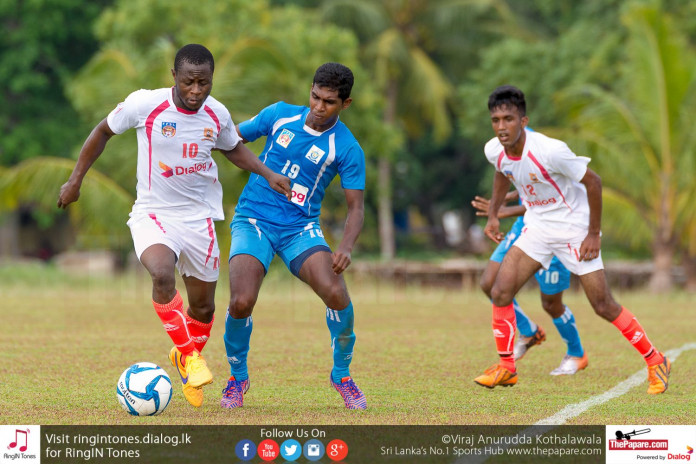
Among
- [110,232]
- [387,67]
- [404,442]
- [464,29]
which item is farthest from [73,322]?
[464,29]

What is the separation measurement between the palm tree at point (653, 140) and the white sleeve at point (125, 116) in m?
15.7

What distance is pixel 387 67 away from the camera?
106 ft

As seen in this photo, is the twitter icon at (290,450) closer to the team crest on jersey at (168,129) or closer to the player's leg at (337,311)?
the player's leg at (337,311)

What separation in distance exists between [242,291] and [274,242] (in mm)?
482

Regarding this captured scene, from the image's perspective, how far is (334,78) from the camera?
6809 mm

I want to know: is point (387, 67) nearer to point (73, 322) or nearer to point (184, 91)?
point (73, 322)

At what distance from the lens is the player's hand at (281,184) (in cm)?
683

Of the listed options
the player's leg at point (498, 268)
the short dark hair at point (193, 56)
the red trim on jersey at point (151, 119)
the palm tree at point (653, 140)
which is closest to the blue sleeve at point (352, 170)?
the short dark hair at point (193, 56)

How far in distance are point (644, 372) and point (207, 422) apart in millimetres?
4571

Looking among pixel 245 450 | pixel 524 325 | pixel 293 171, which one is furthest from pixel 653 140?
pixel 245 450

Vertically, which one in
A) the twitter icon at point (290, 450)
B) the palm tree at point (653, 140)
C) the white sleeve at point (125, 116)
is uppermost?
the palm tree at point (653, 140)

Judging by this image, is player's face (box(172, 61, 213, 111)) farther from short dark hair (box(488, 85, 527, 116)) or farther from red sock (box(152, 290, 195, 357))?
short dark hair (box(488, 85, 527, 116))

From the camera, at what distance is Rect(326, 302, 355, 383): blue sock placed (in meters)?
6.97

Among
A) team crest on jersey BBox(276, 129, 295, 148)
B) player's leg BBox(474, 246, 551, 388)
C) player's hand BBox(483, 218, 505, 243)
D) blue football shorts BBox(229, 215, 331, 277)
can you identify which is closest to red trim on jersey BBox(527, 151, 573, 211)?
player's leg BBox(474, 246, 551, 388)
